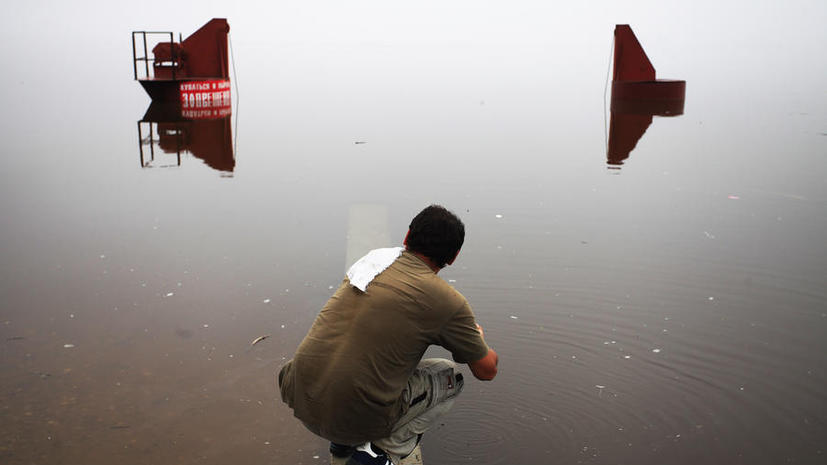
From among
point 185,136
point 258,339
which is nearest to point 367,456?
point 258,339

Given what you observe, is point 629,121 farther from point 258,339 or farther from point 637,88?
point 258,339

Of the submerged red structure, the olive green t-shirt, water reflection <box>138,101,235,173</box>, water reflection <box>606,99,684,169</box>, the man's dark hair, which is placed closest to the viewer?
the olive green t-shirt

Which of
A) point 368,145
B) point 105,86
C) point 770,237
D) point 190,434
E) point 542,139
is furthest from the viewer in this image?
point 105,86

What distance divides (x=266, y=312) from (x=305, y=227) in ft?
6.87

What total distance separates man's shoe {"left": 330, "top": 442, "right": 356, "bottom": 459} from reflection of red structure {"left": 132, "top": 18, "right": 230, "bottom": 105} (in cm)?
1489

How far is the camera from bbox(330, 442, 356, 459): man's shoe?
2.57 metres

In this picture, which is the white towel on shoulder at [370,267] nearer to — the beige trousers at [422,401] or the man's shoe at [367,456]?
the beige trousers at [422,401]

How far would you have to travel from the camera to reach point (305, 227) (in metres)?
6.63

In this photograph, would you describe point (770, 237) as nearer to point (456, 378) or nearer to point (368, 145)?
point (456, 378)

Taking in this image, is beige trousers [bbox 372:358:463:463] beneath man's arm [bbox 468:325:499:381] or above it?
beneath

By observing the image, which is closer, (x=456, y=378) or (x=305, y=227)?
(x=456, y=378)

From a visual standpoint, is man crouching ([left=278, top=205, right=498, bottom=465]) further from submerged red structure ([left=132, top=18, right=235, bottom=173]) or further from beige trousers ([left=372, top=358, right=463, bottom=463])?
submerged red structure ([left=132, top=18, right=235, bottom=173])

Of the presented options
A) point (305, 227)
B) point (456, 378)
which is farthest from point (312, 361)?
point (305, 227)

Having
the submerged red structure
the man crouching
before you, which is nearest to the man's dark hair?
the man crouching
